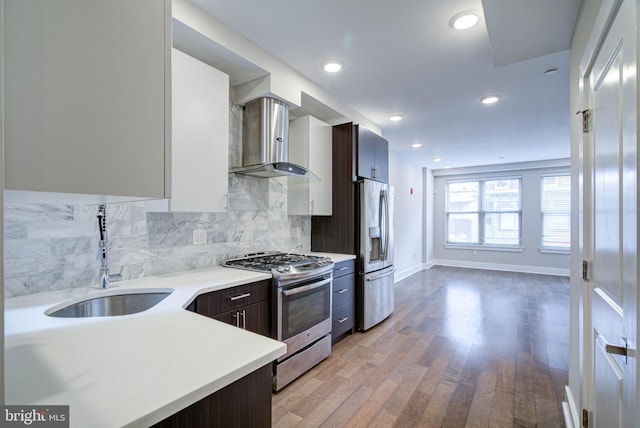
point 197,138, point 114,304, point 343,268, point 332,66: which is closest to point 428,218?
point 343,268

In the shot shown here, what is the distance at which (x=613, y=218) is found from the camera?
3.67 ft

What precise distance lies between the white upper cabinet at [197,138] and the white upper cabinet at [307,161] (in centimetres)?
106

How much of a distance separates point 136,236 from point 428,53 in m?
2.61

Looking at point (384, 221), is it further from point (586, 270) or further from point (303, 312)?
point (586, 270)

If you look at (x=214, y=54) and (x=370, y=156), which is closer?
(x=214, y=54)

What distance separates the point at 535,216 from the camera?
22.8 ft

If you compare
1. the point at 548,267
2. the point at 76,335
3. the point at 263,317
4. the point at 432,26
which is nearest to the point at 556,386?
the point at 263,317

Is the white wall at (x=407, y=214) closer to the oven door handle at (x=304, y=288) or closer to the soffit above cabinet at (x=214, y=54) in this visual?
the oven door handle at (x=304, y=288)

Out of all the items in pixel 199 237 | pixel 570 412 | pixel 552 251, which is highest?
pixel 199 237

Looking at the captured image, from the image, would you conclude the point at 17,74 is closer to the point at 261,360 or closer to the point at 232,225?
the point at 261,360

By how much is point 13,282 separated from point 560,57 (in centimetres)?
400

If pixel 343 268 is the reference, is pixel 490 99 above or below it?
above

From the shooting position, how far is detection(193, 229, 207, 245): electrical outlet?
2.34 metres

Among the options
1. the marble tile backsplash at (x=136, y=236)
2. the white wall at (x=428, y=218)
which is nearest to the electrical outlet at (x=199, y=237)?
the marble tile backsplash at (x=136, y=236)
